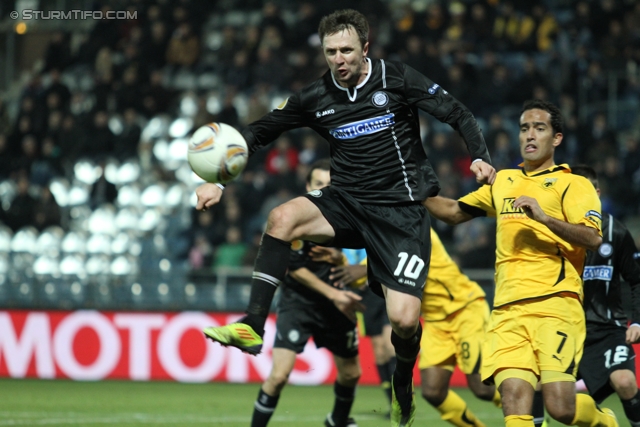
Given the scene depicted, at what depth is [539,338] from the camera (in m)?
5.67

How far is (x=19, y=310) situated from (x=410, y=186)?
8574mm

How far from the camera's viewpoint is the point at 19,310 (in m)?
13.0

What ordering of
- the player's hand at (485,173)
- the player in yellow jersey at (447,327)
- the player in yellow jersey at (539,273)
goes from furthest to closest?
the player in yellow jersey at (447,327) → the player in yellow jersey at (539,273) → the player's hand at (485,173)

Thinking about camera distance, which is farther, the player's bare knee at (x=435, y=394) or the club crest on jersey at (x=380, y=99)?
the player's bare knee at (x=435, y=394)

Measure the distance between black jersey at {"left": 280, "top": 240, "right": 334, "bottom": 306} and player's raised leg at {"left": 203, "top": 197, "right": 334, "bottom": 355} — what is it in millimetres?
1901

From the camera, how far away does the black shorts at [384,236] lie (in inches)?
227

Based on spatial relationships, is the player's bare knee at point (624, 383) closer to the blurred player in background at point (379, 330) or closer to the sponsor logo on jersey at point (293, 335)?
the sponsor logo on jersey at point (293, 335)

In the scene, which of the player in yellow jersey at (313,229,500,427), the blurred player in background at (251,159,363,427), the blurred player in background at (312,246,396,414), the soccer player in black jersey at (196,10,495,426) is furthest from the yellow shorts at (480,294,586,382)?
the blurred player in background at (312,246,396,414)

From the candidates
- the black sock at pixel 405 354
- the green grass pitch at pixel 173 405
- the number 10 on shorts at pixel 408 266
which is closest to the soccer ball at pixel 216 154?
the number 10 on shorts at pixel 408 266

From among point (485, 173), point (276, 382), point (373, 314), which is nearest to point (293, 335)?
point (276, 382)

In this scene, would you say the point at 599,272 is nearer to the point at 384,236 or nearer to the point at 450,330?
the point at 450,330

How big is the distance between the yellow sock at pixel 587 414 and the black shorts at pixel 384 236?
53.4 inches

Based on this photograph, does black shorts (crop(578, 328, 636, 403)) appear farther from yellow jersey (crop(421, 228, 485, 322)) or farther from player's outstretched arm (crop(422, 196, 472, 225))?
player's outstretched arm (crop(422, 196, 472, 225))

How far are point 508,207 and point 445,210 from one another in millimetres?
434
